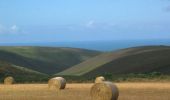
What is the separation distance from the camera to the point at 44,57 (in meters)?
162

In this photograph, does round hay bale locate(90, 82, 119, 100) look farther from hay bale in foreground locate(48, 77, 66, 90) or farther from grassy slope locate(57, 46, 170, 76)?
grassy slope locate(57, 46, 170, 76)

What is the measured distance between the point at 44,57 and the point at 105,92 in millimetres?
132148

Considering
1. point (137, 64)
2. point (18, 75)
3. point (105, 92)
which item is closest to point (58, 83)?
point (105, 92)

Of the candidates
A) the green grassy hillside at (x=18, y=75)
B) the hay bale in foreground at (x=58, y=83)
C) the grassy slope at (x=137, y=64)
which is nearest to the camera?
the hay bale in foreground at (x=58, y=83)

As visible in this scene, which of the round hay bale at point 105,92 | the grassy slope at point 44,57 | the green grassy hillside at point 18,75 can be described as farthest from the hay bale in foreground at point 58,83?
the grassy slope at point 44,57

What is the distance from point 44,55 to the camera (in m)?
166

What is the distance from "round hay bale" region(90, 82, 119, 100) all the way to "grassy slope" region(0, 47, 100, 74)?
3730 inches

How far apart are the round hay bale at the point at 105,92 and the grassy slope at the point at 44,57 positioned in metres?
94.7

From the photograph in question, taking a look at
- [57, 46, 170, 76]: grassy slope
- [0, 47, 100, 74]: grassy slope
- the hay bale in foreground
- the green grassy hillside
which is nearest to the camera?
the hay bale in foreground

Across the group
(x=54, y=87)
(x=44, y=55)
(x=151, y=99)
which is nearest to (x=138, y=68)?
(x=54, y=87)

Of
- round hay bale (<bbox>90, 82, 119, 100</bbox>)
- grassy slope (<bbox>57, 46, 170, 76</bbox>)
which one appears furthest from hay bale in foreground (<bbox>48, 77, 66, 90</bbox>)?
grassy slope (<bbox>57, 46, 170, 76</bbox>)

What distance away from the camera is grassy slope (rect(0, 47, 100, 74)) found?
136000 millimetres

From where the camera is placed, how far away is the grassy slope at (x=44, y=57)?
5354 inches

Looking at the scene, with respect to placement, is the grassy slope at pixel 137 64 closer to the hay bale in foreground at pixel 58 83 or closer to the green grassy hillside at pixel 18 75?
the green grassy hillside at pixel 18 75
